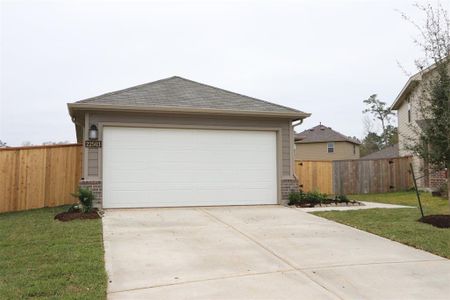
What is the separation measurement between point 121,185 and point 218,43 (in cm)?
834

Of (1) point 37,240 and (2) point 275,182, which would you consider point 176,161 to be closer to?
(2) point 275,182

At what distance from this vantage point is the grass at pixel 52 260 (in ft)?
13.2

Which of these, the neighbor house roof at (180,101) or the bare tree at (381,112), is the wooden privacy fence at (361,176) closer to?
the neighbor house roof at (180,101)

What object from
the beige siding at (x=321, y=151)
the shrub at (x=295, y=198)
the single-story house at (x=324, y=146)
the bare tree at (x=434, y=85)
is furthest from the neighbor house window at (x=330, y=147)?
the bare tree at (x=434, y=85)

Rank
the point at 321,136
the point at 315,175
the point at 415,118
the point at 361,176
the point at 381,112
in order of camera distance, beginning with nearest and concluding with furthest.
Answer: the point at 415,118, the point at 315,175, the point at 361,176, the point at 321,136, the point at 381,112

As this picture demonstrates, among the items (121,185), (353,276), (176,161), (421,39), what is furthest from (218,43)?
(353,276)

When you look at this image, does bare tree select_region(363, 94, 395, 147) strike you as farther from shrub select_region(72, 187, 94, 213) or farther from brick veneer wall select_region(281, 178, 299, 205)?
shrub select_region(72, 187, 94, 213)

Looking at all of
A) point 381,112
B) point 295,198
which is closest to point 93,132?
point 295,198

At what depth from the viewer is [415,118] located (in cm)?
1224

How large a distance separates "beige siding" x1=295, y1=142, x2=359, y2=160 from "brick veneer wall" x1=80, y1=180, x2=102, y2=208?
2447cm

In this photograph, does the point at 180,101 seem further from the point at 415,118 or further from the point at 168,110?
the point at 415,118

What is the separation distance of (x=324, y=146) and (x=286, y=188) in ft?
73.9

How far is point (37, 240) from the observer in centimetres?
642

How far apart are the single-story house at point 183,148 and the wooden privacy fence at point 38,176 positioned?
1.20 m
